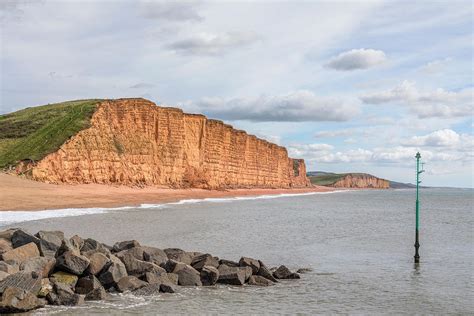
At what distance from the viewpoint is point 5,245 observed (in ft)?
52.9

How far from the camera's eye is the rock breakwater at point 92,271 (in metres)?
12.7

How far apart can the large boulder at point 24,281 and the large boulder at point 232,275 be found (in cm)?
561

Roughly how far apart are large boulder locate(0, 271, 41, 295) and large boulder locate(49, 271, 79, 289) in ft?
3.54

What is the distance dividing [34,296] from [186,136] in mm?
72582

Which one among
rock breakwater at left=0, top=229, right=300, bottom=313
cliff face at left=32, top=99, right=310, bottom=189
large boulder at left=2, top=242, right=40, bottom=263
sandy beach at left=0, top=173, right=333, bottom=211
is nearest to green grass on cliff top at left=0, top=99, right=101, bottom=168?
cliff face at left=32, top=99, right=310, bottom=189

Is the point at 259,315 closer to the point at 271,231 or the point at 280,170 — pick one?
the point at 271,231

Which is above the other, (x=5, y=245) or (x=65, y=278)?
(x=5, y=245)

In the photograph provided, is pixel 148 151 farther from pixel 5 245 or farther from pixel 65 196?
pixel 5 245

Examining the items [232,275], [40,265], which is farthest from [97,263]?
[232,275]

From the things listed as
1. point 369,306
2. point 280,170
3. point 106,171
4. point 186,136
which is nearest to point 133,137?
point 106,171

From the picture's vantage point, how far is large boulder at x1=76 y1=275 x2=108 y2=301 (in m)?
13.5

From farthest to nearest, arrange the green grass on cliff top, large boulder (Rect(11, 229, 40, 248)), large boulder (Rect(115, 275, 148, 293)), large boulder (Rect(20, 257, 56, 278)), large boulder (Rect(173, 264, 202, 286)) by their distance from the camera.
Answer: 1. the green grass on cliff top
2. large boulder (Rect(11, 229, 40, 248))
3. large boulder (Rect(173, 264, 202, 286))
4. large boulder (Rect(115, 275, 148, 293))
5. large boulder (Rect(20, 257, 56, 278))

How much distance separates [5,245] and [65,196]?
32381 millimetres

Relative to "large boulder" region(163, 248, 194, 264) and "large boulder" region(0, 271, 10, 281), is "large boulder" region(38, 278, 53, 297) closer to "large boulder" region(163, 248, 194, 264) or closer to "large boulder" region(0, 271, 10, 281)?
"large boulder" region(0, 271, 10, 281)
